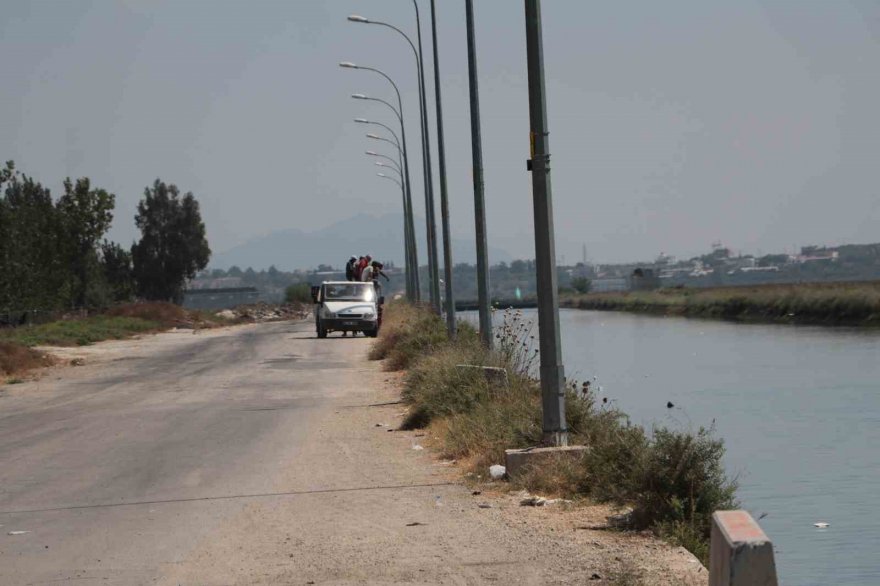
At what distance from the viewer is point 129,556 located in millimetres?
9516

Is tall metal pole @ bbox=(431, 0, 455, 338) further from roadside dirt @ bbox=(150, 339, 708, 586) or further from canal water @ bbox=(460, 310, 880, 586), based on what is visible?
roadside dirt @ bbox=(150, 339, 708, 586)

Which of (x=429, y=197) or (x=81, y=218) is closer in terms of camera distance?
(x=429, y=197)

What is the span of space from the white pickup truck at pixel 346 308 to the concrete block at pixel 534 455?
35895 millimetres

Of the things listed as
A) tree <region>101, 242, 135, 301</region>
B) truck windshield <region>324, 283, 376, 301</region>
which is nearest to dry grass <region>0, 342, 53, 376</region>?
truck windshield <region>324, 283, 376, 301</region>

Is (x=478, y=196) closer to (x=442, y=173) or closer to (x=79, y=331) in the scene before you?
(x=442, y=173)

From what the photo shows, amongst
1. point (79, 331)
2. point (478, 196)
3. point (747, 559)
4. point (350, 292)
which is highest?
point (478, 196)

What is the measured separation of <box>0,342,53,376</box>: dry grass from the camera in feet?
105

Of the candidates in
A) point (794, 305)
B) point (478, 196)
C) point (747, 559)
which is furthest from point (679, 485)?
point (794, 305)

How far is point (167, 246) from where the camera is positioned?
13450cm

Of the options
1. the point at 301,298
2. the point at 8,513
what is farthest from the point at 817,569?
the point at 301,298

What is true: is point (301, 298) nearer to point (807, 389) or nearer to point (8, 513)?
point (807, 389)

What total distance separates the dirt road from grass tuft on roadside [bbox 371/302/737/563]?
39cm

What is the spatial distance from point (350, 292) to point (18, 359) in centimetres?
1757

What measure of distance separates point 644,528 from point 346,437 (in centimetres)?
751
